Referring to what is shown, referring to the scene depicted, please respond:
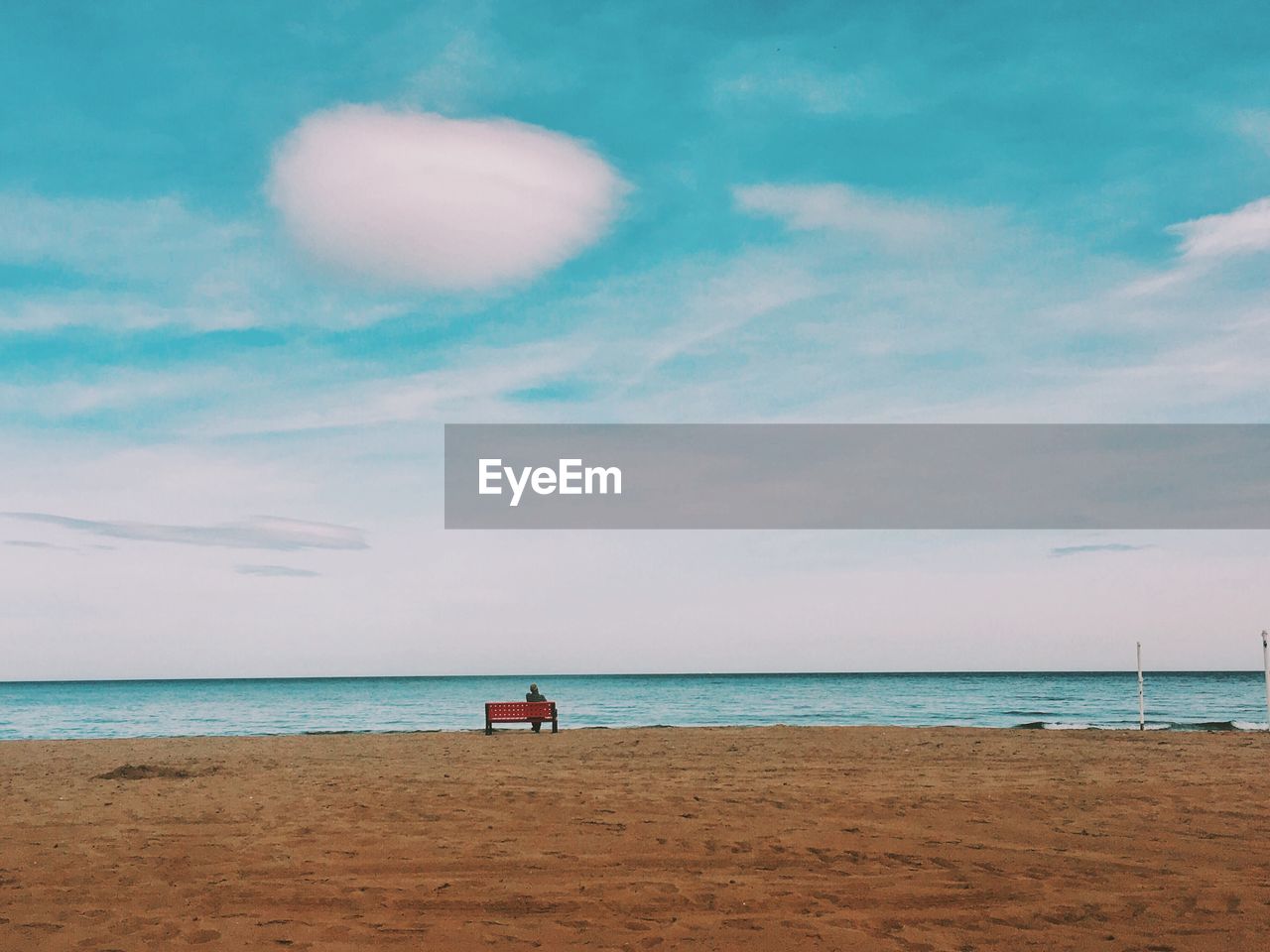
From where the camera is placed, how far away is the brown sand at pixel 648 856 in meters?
6.66

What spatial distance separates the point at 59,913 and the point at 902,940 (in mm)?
6020

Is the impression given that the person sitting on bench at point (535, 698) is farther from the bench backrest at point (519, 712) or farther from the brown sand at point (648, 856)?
the brown sand at point (648, 856)

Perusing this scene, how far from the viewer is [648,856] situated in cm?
876

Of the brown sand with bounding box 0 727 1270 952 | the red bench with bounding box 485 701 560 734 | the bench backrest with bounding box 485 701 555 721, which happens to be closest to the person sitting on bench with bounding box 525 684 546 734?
the red bench with bounding box 485 701 560 734

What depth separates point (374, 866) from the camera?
847 cm

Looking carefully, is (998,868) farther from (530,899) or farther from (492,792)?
(492,792)

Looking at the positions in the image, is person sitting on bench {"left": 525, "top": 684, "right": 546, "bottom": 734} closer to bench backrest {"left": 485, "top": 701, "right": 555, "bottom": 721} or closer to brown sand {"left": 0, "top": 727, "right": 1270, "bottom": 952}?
bench backrest {"left": 485, "top": 701, "right": 555, "bottom": 721}

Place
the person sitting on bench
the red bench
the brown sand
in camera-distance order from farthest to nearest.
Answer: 1. the person sitting on bench
2. the red bench
3. the brown sand

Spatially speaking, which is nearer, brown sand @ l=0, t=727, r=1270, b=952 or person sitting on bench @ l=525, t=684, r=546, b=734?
brown sand @ l=0, t=727, r=1270, b=952

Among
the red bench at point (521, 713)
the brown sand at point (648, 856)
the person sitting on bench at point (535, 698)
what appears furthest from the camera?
the person sitting on bench at point (535, 698)

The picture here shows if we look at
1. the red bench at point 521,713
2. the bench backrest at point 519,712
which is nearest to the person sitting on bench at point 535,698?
the red bench at point 521,713

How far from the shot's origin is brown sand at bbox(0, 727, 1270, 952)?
21.9 ft

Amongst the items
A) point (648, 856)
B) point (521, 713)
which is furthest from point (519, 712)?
point (648, 856)

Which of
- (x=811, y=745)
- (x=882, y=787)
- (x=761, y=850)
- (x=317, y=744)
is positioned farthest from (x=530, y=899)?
(x=317, y=744)
